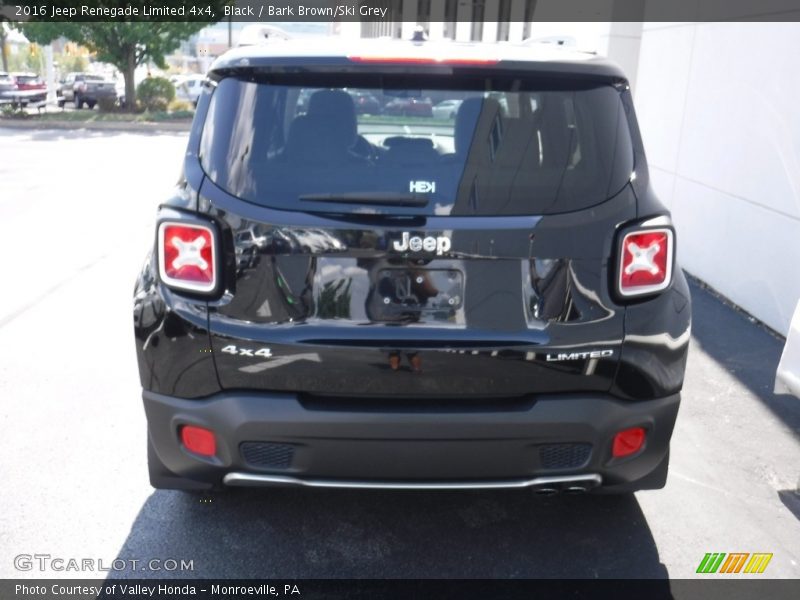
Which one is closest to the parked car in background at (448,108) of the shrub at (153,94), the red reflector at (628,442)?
the red reflector at (628,442)

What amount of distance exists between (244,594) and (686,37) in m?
7.43

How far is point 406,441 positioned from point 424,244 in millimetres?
636

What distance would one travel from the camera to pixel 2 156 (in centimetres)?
1791

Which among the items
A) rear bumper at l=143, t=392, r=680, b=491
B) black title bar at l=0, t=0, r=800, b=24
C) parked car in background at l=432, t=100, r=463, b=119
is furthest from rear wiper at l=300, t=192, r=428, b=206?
black title bar at l=0, t=0, r=800, b=24

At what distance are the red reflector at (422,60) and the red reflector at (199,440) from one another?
1.32 m

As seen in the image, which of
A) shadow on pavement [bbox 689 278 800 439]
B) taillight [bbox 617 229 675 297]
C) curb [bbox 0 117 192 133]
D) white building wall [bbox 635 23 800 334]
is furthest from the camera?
curb [bbox 0 117 192 133]

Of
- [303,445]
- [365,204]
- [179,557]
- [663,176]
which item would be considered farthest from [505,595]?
[663,176]

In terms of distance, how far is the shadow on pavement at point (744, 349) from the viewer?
492cm

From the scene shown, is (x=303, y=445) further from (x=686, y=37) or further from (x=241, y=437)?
(x=686, y=37)

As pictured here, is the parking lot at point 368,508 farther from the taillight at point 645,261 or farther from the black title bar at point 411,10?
the black title bar at point 411,10

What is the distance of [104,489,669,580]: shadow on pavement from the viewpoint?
3.16 metres

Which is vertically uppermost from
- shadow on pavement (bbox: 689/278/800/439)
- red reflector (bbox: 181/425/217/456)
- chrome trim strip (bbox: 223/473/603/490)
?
red reflector (bbox: 181/425/217/456)

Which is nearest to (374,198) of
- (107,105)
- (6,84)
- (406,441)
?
(406,441)

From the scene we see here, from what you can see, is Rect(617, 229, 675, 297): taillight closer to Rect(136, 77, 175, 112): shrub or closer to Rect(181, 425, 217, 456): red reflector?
Rect(181, 425, 217, 456): red reflector
